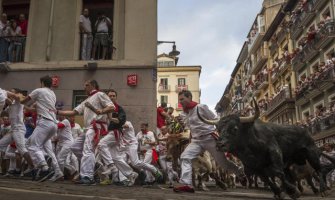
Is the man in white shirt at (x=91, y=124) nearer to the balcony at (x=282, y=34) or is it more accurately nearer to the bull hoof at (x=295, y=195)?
the bull hoof at (x=295, y=195)

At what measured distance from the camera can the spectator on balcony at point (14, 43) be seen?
56.6ft

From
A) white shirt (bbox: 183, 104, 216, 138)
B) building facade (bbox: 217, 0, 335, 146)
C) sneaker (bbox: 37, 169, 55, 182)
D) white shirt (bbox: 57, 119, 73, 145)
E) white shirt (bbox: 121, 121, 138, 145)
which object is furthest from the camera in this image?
building facade (bbox: 217, 0, 335, 146)

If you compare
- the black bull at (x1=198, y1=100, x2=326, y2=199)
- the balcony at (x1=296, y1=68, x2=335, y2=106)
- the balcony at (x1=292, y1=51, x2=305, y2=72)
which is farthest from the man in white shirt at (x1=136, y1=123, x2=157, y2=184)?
the balcony at (x1=292, y1=51, x2=305, y2=72)

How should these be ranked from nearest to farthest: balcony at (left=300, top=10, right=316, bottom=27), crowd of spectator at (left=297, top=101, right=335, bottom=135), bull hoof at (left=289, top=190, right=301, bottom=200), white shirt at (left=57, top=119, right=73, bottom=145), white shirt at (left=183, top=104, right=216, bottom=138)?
bull hoof at (left=289, top=190, right=301, bottom=200) < white shirt at (left=183, top=104, right=216, bottom=138) < white shirt at (left=57, top=119, right=73, bottom=145) < crowd of spectator at (left=297, top=101, right=335, bottom=135) < balcony at (left=300, top=10, right=316, bottom=27)

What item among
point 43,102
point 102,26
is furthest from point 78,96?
point 43,102

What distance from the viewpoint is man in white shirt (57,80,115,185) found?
855cm

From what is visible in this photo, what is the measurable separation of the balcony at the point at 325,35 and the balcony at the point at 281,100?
831 centimetres

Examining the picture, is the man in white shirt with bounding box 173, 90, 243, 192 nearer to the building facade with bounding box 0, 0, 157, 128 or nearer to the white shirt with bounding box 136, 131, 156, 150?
the white shirt with bounding box 136, 131, 156, 150

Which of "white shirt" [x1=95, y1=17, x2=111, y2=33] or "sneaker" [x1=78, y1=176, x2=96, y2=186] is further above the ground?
"white shirt" [x1=95, y1=17, x2=111, y2=33]

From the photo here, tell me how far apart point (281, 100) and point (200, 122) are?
34296 millimetres

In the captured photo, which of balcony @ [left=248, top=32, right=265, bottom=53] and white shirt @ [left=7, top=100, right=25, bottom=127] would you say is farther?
balcony @ [left=248, top=32, right=265, bottom=53]

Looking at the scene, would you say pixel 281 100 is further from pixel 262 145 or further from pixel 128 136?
pixel 262 145

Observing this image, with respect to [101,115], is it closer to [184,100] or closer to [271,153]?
[184,100]

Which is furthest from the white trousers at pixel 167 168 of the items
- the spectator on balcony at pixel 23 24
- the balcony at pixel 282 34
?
the balcony at pixel 282 34
